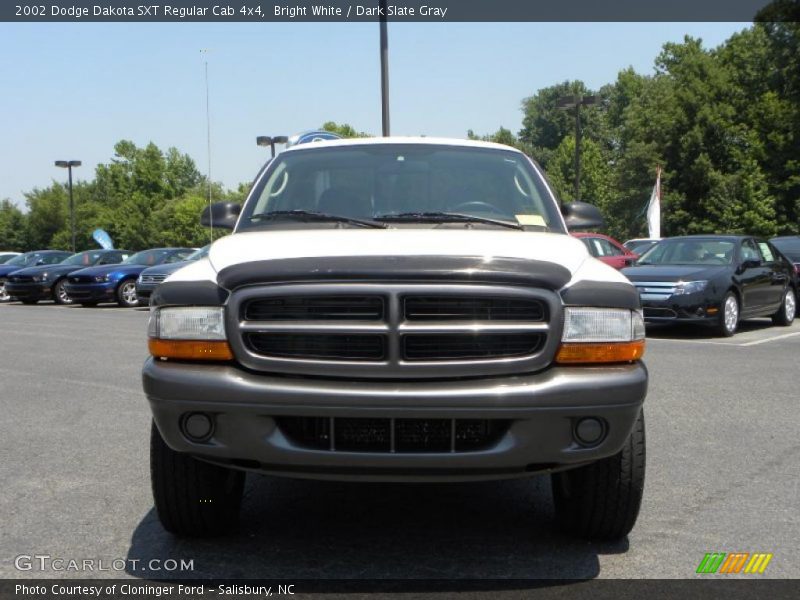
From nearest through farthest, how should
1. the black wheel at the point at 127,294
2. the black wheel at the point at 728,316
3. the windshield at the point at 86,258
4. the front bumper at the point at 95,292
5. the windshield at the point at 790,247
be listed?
the black wheel at the point at 728,316, the windshield at the point at 790,247, the front bumper at the point at 95,292, the black wheel at the point at 127,294, the windshield at the point at 86,258

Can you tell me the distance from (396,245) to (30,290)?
996 inches

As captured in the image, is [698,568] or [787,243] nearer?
[698,568]

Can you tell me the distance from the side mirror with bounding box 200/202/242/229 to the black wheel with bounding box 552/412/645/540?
2304 mm

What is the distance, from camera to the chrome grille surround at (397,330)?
3.64 m

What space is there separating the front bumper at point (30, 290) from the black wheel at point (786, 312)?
747 inches

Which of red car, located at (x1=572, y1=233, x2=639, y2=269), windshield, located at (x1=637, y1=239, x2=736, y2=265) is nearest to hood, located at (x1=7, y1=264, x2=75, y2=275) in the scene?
red car, located at (x1=572, y1=233, x2=639, y2=269)

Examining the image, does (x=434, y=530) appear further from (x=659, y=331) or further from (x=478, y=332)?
(x=659, y=331)

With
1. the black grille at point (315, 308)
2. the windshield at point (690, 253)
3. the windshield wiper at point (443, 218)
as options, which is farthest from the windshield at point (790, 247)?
the black grille at point (315, 308)

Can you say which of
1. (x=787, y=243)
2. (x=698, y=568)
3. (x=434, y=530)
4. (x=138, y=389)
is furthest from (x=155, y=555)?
(x=787, y=243)

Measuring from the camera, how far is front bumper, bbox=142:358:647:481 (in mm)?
3559

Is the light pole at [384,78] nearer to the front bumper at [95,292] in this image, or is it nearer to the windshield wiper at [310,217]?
the front bumper at [95,292]

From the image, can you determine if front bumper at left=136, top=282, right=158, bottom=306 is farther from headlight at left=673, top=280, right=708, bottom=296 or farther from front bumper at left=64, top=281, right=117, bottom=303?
headlight at left=673, top=280, right=708, bottom=296

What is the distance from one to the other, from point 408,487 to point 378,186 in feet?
5.12

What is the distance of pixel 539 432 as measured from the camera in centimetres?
359
